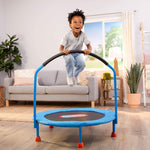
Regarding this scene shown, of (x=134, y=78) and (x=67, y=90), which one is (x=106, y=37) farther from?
(x=67, y=90)

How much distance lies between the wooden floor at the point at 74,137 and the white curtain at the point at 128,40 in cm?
173

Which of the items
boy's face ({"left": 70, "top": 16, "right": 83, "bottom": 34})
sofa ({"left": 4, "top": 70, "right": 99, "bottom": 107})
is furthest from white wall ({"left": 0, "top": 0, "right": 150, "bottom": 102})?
boy's face ({"left": 70, "top": 16, "right": 83, "bottom": 34})

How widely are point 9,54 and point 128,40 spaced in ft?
9.72

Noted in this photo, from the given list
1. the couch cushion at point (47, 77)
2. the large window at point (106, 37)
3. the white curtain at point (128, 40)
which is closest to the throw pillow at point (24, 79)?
the couch cushion at point (47, 77)

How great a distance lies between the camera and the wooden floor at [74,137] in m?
1.77

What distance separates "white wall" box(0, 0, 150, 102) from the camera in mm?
4621

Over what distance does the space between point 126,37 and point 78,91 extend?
1.70 metres

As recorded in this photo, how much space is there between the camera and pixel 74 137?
2061 millimetres

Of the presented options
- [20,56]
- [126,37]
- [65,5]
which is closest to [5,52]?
[20,56]

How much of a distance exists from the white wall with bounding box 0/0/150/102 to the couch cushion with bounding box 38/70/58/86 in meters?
0.30

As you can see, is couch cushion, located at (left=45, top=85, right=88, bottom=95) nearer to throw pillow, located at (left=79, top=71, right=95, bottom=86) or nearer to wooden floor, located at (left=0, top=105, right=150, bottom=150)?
throw pillow, located at (left=79, top=71, right=95, bottom=86)

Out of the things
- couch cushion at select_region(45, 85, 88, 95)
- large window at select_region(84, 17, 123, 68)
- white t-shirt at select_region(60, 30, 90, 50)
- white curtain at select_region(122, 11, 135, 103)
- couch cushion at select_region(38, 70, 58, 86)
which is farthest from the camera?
large window at select_region(84, 17, 123, 68)

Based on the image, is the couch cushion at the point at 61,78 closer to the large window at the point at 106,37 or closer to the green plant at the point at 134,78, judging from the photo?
the large window at the point at 106,37

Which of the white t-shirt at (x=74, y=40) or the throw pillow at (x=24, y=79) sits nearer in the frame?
the white t-shirt at (x=74, y=40)
